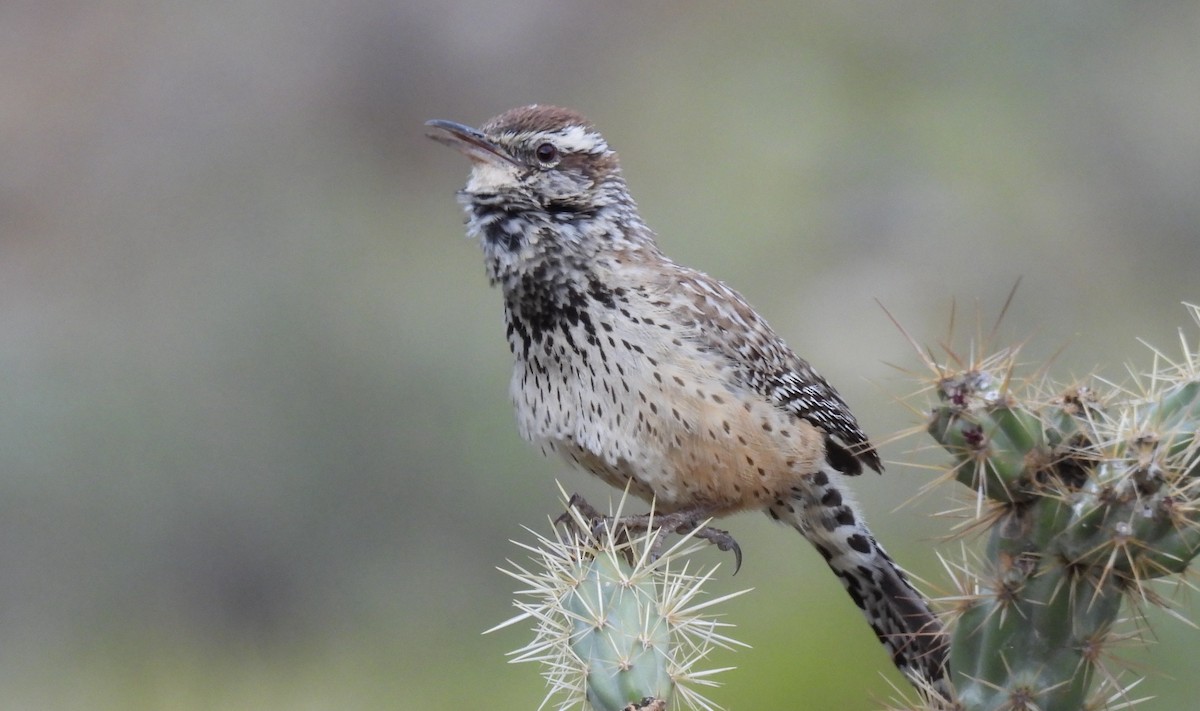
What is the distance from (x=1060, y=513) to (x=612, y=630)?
71 centimetres

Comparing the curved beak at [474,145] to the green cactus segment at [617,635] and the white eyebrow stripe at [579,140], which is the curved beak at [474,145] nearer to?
the white eyebrow stripe at [579,140]

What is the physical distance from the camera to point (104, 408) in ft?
22.4

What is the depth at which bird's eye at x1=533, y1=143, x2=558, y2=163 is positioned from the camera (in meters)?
2.90

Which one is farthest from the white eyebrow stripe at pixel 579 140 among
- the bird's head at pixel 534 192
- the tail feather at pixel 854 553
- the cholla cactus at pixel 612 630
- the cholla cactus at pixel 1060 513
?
the cholla cactus at pixel 1060 513

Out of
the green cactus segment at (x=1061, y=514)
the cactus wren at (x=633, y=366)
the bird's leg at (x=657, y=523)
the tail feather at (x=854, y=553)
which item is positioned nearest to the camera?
the green cactus segment at (x=1061, y=514)

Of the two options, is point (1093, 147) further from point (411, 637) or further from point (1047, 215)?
point (411, 637)

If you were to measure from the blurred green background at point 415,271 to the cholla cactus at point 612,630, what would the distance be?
Answer: 8.92 ft

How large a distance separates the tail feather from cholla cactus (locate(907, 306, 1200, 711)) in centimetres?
95

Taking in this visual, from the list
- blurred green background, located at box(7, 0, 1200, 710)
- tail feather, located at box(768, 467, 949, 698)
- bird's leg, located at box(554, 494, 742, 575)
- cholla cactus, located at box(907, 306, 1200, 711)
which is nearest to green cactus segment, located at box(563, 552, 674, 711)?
bird's leg, located at box(554, 494, 742, 575)

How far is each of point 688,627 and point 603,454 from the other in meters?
0.71

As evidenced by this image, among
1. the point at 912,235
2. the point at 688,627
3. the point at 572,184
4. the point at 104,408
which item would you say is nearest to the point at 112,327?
the point at 104,408

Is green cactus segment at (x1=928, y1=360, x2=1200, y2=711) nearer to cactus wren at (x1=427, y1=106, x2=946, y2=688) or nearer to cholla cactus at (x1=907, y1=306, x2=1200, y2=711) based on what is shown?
cholla cactus at (x1=907, y1=306, x2=1200, y2=711)

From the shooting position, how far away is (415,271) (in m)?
7.81

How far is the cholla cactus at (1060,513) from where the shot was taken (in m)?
1.85
